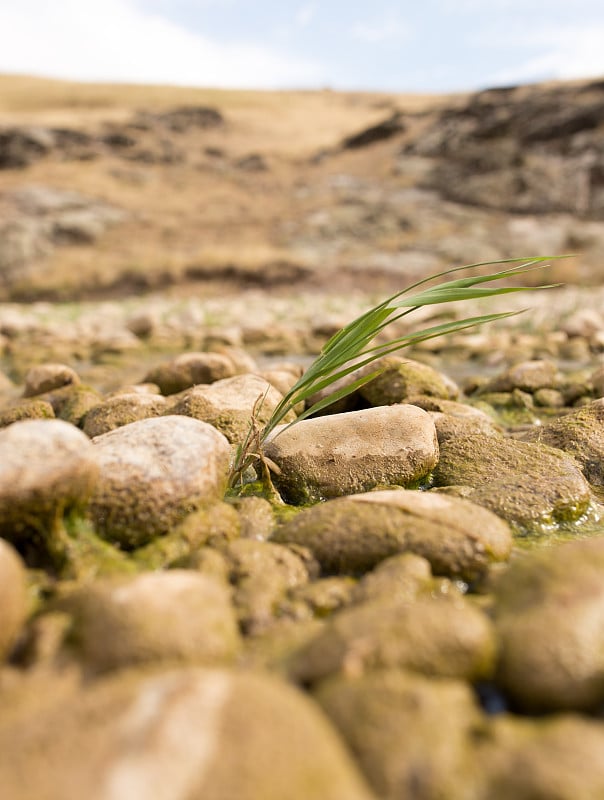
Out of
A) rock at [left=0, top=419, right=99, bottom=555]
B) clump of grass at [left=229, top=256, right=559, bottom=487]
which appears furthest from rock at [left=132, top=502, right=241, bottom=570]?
clump of grass at [left=229, top=256, right=559, bottom=487]

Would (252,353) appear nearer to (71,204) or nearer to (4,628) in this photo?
(4,628)

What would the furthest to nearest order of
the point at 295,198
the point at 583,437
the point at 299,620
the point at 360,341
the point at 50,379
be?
the point at 295,198 < the point at 50,379 < the point at 583,437 < the point at 360,341 < the point at 299,620

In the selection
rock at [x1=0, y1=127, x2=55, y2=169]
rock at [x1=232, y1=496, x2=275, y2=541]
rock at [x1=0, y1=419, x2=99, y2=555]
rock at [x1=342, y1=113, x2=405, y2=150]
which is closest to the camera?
rock at [x1=0, y1=419, x2=99, y2=555]

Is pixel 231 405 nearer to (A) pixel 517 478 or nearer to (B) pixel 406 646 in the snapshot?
(A) pixel 517 478

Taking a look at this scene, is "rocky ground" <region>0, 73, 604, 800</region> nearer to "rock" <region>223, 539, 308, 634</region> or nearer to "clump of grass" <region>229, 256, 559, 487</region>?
"rock" <region>223, 539, 308, 634</region>

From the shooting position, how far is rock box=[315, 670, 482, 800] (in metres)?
1.03

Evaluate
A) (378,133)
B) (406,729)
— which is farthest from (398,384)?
(378,133)

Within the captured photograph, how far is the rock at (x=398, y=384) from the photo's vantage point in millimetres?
3234

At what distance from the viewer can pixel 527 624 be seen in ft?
4.23

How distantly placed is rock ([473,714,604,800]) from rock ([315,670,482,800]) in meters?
0.03

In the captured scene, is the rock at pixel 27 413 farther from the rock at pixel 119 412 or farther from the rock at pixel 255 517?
the rock at pixel 255 517

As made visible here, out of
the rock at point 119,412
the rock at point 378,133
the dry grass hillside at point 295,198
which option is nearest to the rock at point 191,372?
the rock at point 119,412

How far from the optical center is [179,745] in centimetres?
100

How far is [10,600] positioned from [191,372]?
268 cm
